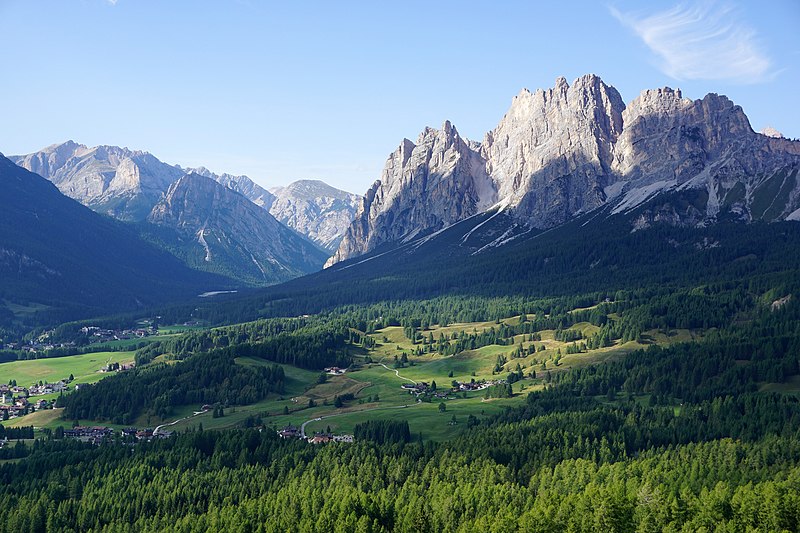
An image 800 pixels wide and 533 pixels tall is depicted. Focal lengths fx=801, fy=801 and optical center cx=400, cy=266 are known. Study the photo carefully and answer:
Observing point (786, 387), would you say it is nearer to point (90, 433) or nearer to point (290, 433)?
point (290, 433)

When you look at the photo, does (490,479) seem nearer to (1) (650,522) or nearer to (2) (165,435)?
(1) (650,522)

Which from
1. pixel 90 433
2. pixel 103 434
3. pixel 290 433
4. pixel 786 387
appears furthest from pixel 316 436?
pixel 786 387

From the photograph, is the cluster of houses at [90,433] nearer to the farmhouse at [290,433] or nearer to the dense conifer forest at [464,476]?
the dense conifer forest at [464,476]

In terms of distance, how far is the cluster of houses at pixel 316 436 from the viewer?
167 meters

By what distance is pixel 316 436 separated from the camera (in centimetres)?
17312

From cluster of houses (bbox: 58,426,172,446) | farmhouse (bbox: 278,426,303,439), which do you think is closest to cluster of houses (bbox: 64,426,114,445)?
cluster of houses (bbox: 58,426,172,446)

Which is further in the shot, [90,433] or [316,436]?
[90,433]

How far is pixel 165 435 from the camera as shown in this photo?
187500 millimetres

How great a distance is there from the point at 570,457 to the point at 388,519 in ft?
132

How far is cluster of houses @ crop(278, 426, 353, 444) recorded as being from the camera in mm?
167375

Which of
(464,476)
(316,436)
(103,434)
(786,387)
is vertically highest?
(786,387)

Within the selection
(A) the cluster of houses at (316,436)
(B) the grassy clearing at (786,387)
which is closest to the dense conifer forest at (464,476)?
(B) the grassy clearing at (786,387)

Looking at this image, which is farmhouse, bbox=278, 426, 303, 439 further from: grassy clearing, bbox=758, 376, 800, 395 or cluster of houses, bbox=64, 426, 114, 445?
grassy clearing, bbox=758, 376, 800, 395

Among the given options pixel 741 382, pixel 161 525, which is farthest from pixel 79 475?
pixel 741 382
